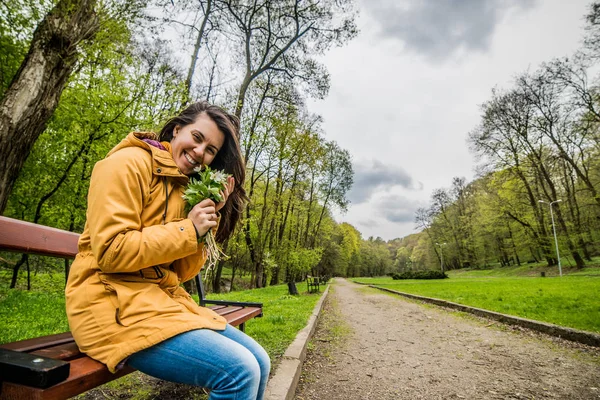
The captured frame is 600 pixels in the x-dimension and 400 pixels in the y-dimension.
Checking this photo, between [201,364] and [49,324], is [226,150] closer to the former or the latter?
[201,364]

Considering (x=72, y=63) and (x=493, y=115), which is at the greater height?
(x=493, y=115)

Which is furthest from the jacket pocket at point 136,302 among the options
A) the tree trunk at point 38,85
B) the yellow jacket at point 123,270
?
the tree trunk at point 38,85

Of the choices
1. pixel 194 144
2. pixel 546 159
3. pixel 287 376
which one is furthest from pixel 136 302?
pixel 546 159

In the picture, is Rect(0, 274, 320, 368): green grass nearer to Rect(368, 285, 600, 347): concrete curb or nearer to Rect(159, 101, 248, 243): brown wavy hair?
Rect(159, 101, 248, 243): brown wavy hair

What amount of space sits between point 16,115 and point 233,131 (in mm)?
3936

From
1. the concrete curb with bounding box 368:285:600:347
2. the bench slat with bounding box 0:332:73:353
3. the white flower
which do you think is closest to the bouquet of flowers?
the white flower

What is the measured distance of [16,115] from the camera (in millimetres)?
4129

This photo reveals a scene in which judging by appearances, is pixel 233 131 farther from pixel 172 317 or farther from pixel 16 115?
pixel 16 115

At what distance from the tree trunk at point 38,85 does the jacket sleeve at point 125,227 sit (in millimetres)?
3846

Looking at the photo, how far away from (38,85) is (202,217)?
4545 millimetres

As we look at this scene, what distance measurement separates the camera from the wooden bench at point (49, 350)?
105 centimetres

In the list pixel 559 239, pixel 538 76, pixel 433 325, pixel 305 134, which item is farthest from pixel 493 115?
pixel 433 325

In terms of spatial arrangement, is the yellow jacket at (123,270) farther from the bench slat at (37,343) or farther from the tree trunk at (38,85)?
the tree trunk at (38,85)

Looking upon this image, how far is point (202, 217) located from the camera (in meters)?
1.56
